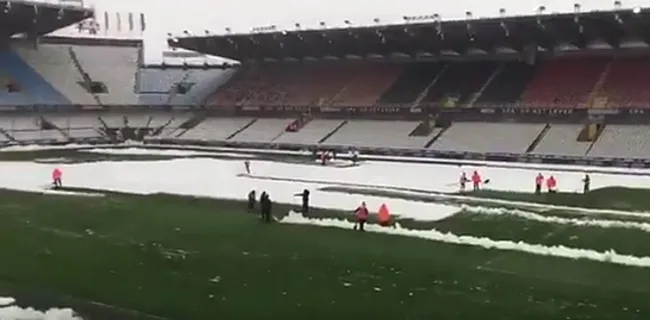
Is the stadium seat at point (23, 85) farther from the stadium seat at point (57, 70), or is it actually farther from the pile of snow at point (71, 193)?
the pile of snow at point (71, 193)

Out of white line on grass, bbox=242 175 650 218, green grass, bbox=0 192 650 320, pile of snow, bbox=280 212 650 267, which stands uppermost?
white line on grass, bbox=242 175 650 218

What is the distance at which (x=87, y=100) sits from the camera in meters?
77.3

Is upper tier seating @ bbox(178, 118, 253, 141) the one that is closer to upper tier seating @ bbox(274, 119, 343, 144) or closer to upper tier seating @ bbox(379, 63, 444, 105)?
upper tier seating @ bbox(274, 119, 343, 144)

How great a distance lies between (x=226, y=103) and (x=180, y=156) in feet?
75.2

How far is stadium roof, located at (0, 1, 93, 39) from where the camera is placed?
67.3m

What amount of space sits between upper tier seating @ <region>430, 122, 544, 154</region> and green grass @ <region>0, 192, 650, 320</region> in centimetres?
3270

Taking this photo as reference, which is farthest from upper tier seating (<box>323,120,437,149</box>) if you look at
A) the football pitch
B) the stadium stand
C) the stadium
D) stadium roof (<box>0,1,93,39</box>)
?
the football pitch

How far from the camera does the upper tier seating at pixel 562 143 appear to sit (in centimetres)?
5172

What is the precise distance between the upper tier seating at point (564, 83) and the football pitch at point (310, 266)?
30939mm

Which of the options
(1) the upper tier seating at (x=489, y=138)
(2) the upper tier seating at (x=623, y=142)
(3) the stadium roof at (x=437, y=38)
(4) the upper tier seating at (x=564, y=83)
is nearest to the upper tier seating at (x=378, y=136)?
(1) the upper tier seating at (x=489, y=138)

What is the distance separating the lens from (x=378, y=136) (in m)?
62.3

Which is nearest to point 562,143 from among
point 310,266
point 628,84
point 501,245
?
point 628,84

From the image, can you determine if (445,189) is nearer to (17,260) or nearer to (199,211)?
(199,211)

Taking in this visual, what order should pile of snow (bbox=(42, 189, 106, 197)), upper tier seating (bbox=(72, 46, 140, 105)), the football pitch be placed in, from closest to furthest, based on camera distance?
1. the football pitch
2. pile of snow (bbox=(42, 189, 106, 197))
3. upper tier seating (bbox=(72, 46, 140, 105))
